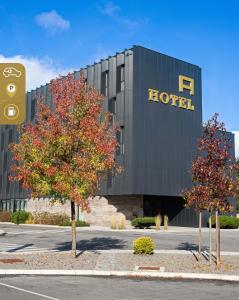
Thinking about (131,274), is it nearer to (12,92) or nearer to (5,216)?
(12,92)

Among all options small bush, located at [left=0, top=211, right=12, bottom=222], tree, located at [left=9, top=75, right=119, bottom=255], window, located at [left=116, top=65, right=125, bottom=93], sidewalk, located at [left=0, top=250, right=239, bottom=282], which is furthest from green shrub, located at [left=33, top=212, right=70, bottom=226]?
tree, located at [left=9, top=75, right=119, bottom=255]

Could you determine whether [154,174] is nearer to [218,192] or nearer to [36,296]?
[218,192]

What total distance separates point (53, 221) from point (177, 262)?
29732mm

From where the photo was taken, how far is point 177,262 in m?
17.5

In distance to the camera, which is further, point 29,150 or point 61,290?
point 29,150

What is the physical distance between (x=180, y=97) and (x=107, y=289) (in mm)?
34541

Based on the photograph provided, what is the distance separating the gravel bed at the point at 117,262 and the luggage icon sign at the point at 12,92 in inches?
201

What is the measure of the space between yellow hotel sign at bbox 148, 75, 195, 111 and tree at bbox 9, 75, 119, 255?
2437 cm

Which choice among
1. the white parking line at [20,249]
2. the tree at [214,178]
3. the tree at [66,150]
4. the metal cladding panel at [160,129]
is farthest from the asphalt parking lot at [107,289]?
the metal cladding panel at [160,129]

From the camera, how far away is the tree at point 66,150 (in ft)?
59.4

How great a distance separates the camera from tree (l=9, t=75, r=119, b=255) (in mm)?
18109

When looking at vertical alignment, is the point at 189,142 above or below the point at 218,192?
above

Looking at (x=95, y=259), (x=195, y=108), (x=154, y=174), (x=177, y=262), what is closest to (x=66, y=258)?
(x=95, y=259)

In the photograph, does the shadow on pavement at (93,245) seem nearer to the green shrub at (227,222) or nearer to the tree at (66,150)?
the tree at (66,150)
